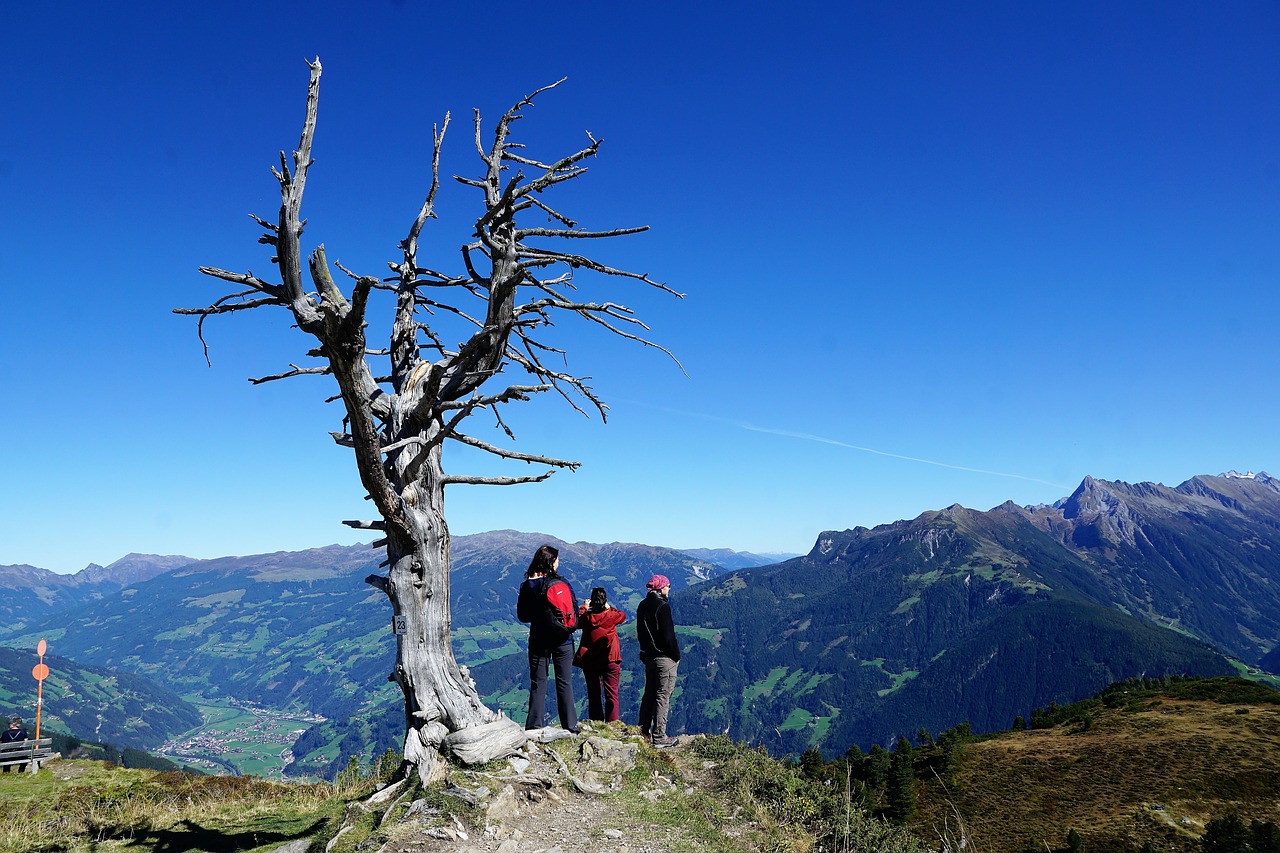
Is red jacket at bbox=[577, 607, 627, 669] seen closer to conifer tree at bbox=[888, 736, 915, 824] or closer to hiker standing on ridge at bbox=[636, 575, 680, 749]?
hiker standing on ridge at bbox=[636, 575, 680, 749]

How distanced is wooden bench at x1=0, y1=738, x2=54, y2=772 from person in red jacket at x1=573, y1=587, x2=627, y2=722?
15.3 m

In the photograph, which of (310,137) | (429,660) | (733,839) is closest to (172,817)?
(429,660)

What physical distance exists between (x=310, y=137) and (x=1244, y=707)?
6908 centimetres

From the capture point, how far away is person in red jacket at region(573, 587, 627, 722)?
484 inches

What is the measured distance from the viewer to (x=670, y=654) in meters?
12.4

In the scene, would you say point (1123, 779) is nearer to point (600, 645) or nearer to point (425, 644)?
point (600, 645)

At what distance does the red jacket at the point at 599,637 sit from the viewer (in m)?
12.3

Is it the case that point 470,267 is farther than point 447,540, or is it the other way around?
point 447,540

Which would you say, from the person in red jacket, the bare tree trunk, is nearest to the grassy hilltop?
the person in red jacket

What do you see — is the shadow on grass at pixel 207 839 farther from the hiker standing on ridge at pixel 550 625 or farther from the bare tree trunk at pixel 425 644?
the hiker standing on ridge at pixel 550 625

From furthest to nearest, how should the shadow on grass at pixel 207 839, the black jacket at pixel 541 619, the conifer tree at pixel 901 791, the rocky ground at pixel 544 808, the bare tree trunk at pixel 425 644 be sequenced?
the conifer tree at pixel 901 791 → the black jacket at pixel 541 619 → the bare tree trunk at pixel 425 644 → the shadow on grass at pixel 207 839 → the rocky ground at pixel 544 808

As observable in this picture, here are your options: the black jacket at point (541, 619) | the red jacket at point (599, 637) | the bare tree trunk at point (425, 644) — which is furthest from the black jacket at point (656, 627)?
the bare tree trunk at point (425, 644)

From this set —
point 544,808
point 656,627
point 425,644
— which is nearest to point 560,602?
point 656,627

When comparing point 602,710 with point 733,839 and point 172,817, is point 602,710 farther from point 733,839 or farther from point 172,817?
point 172,817
